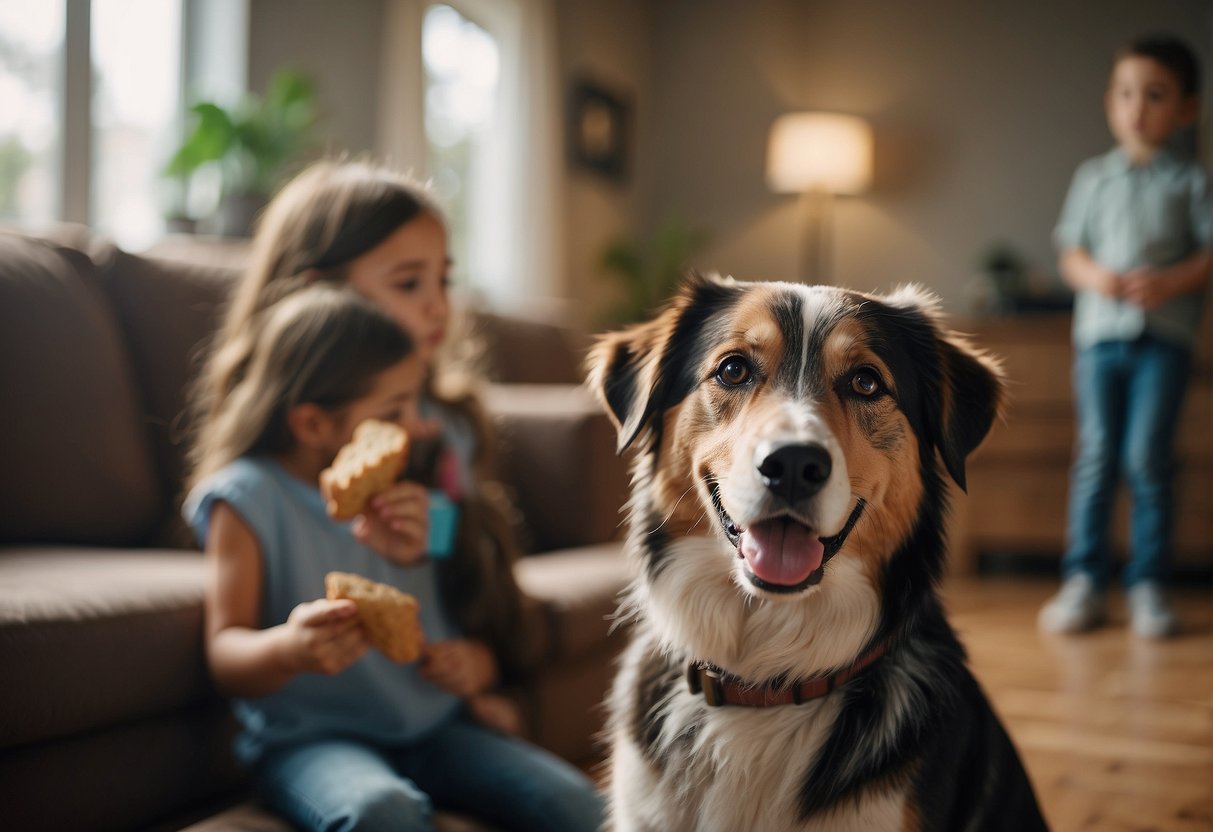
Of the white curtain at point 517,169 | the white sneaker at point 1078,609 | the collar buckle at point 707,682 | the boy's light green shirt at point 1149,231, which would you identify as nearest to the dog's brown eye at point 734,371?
the collar buckle at point 707,682

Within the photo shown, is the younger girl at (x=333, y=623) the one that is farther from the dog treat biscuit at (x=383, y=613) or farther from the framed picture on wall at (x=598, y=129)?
the framed picture on wall at (x=598, y=129)

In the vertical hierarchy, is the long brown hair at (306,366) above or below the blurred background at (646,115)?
below

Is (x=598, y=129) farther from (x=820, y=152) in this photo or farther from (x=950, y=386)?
(x=950, y=386)

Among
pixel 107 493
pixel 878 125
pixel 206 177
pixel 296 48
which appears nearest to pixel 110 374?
pixel 107 493

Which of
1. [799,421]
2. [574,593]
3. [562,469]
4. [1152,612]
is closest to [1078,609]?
[1152,612]

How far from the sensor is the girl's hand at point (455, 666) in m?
1.64

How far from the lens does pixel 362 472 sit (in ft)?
4.78

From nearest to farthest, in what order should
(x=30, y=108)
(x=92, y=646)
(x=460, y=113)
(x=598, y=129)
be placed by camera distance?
(x=92, y=646)
(x=30, y=108)
(x=460, y=113)
(x=598, y=129)

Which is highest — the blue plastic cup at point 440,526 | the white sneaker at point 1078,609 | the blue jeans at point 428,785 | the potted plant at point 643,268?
the potted plant at point 643,268

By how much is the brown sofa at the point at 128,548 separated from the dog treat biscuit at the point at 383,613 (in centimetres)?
34

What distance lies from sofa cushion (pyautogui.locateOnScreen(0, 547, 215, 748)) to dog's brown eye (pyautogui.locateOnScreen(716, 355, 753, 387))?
2.84ft

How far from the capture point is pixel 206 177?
3.80 meters

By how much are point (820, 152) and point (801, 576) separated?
16.6 feet

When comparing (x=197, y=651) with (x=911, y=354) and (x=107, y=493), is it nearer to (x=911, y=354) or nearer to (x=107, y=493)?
(x=107, y=493)
